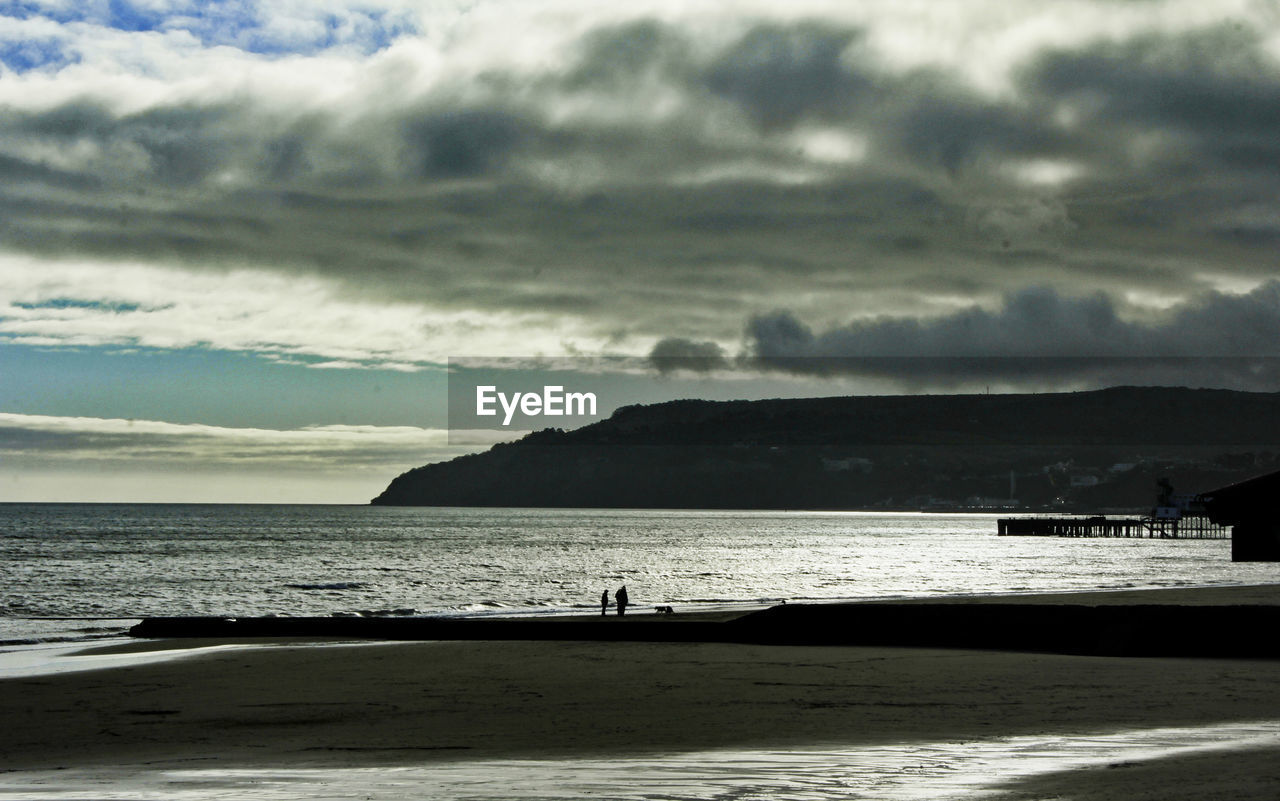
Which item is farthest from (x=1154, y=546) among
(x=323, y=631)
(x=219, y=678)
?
(x=219, y=678)

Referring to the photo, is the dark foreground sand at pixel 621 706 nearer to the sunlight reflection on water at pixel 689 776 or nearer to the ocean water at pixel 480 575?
the sunlight reflection on water at pixel 689 776

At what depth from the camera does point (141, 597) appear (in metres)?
57.0

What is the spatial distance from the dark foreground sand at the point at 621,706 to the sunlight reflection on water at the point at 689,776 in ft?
2.08

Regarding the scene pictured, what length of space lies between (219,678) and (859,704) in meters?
12.1

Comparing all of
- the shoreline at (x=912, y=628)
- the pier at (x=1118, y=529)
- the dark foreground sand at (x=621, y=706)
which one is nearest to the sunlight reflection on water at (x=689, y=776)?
the dark foreground sand at (x=621, y=706)

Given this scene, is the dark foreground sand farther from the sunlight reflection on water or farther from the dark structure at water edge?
the dark structure at water edge

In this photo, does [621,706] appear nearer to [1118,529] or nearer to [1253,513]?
[1253,513]

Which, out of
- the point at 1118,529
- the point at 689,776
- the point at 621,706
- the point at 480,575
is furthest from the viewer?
the point at 1118,529

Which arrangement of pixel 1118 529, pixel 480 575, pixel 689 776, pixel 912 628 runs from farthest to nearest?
pixel 1118 529 → pixel 480 575 → pixel 912 628 → pixel 689 776

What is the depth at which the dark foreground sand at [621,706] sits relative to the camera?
555 inches

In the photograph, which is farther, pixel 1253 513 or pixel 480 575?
pixel 480 575

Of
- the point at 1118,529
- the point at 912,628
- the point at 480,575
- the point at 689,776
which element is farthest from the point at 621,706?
the point at 1118,529

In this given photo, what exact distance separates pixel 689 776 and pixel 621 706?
6446 mm

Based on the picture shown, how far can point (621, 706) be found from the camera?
60.1 feet
